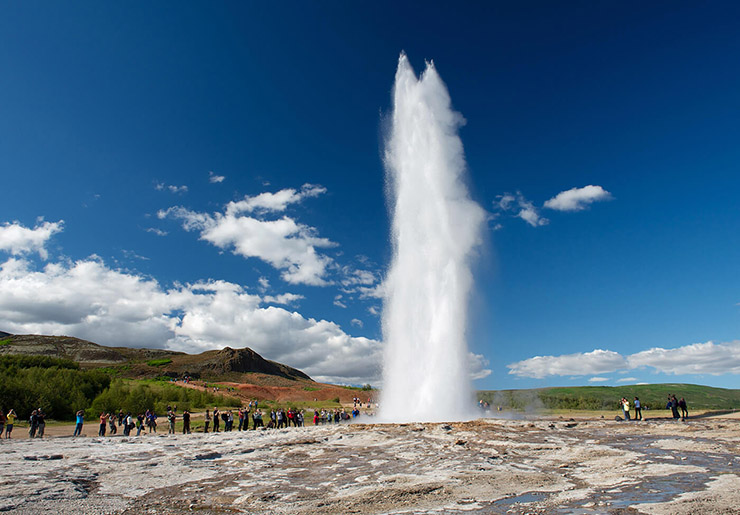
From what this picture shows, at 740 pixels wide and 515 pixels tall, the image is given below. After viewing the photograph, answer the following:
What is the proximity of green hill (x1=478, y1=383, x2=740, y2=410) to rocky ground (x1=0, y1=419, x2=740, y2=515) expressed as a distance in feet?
97.3

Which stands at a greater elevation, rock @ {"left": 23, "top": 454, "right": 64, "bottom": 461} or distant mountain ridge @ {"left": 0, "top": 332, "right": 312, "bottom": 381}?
distant mountain ridge @ {"left": 0, "top": 332, "right": 312, "bottom": 381}

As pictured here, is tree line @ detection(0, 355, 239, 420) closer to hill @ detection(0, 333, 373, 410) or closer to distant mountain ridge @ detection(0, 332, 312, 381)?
hill @ detection(0, 333, 373, 410)

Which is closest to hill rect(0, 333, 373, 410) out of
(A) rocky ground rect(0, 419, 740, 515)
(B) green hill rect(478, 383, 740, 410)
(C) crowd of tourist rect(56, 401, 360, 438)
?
(B) green hill rect(478, 383, 740, 410)

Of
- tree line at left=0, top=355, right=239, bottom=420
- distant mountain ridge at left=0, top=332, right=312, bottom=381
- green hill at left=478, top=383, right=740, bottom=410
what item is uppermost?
distant mountain ridge at left=0, top=332, right=312, bottom=381

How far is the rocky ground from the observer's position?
8.72m

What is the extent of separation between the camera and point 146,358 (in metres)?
122

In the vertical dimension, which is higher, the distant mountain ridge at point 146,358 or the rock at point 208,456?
the distant mountain ridge at point 146,358

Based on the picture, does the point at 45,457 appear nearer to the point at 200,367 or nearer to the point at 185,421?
the point at 185,421

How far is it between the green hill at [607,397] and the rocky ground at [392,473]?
97.3ft

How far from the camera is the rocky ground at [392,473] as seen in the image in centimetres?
872

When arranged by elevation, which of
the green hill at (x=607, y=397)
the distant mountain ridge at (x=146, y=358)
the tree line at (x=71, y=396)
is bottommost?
the green hill at (x=607, y=397)

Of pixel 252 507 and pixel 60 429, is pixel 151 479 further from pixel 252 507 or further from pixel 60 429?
pixel 60 429

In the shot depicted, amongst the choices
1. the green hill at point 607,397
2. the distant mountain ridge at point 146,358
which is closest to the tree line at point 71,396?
the green hill at point 607,397

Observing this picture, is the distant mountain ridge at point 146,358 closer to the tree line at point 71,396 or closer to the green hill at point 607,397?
the tree line at point 71,396
